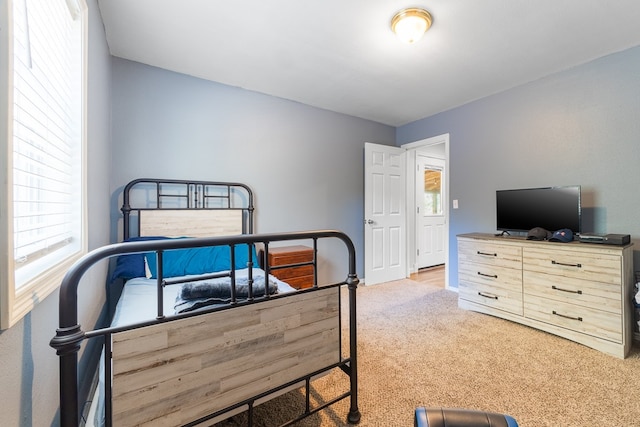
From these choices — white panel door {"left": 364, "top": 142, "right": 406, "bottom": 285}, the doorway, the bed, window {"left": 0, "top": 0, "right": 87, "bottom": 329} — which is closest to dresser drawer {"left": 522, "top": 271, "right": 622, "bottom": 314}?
the doorway

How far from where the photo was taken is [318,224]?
3691 mm

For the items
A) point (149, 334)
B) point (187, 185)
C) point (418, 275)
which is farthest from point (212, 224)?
point (418, 275)

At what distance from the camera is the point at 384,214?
4.09m

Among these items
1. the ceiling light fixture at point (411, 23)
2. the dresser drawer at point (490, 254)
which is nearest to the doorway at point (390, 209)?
the dresser drawer at point (490, 254)

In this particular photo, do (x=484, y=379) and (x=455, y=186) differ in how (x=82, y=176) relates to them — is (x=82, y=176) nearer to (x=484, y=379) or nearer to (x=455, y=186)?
(x=484, y=379)

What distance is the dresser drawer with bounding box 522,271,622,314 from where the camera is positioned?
2.04m

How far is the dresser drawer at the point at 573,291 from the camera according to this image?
2.04m

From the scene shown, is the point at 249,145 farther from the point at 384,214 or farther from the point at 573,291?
the point at 573,291

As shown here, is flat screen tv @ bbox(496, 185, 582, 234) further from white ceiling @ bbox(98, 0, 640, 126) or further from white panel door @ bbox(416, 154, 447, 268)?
white panel door @ bbox(416, 154, 447, 268)

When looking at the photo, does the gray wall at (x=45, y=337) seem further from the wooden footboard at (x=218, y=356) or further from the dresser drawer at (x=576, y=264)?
the dresser drawer at (x=576, y=264)

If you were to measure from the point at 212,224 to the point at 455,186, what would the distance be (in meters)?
3.14

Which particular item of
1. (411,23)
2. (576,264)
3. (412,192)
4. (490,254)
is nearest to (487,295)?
(490,254)

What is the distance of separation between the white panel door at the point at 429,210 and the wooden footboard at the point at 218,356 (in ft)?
13.1

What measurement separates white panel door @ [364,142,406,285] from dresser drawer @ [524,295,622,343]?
1.83m
